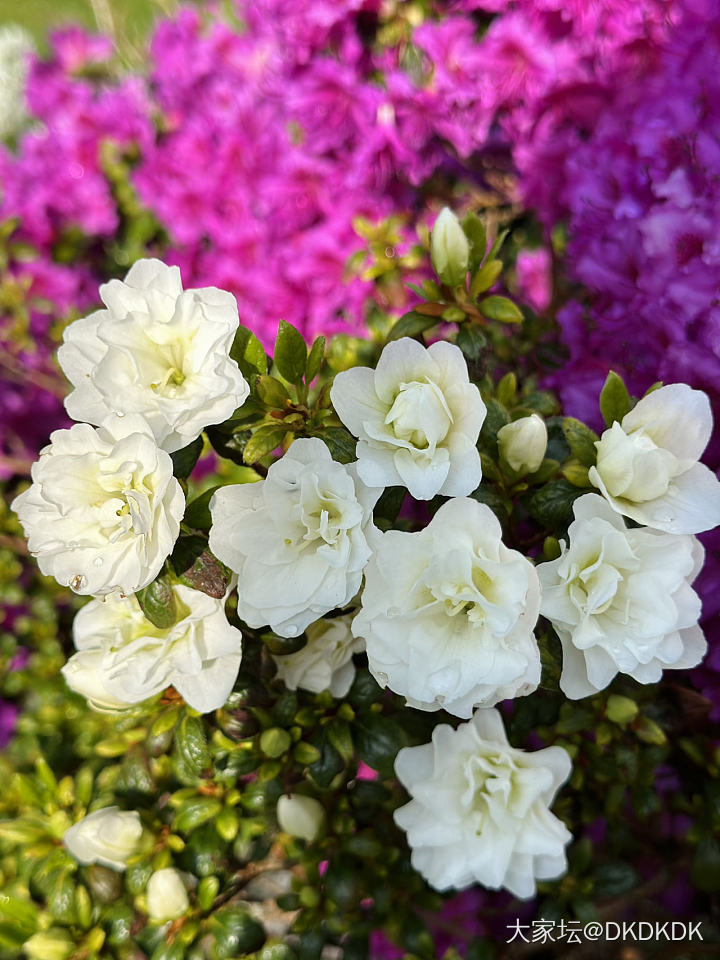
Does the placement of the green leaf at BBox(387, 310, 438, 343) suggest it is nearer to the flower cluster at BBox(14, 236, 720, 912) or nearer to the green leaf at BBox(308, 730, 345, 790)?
the flower cluster at BBox(14, 236, 720, 912)

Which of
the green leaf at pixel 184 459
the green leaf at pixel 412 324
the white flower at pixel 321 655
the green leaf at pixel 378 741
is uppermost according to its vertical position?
the green leaf at pixel 412 324

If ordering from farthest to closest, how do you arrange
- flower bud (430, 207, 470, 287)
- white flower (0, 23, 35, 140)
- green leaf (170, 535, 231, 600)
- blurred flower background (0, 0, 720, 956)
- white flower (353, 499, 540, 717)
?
white flower (0, 23, 35, 140)
blurred flower background (0, 0, 720, 956)
flower bud (430, 207, 470, 287)
green leaf (170, 535, 231, 600)
white flower (353, 499, 540, 717)

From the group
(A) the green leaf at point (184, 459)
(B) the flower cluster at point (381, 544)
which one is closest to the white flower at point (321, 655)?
(B) the flower cluster at point (381, 544)

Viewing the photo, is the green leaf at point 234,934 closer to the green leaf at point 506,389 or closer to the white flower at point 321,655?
the white flower at point 321,655

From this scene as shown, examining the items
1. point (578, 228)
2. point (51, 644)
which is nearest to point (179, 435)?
point (578, 228)

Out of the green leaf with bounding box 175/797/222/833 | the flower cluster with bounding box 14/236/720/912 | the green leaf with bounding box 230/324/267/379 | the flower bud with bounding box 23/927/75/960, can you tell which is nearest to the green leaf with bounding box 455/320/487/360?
the flower cluster with bounding box 14/236/720/912


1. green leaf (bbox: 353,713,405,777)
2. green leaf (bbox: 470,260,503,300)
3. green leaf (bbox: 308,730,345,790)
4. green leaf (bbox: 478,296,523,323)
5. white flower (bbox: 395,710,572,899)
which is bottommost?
green leaf (bbox: 308,730,345,790)

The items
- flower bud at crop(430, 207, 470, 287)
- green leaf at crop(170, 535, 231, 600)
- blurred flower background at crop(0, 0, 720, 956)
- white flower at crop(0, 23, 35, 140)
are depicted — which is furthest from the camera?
white flower at crop(0, 23, 35, 140)

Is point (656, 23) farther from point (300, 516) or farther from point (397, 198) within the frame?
point (300, 516)
